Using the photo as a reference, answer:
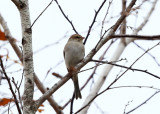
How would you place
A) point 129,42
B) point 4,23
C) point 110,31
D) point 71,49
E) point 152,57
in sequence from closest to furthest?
point 110,31
point 4,23
point 152,57
point 71,49
point 129,42

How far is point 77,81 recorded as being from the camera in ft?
14.4

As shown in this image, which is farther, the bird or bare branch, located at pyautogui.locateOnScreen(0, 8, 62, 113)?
the bird

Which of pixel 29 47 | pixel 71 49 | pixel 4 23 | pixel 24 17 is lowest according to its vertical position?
pixel 29 47

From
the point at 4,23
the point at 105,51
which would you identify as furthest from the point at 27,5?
the point at 105,51

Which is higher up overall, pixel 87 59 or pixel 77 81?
pixel 77 81

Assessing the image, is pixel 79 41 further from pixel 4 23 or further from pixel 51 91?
pixel 51 91

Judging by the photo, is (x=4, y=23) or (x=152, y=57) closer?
(x=4, y=23)

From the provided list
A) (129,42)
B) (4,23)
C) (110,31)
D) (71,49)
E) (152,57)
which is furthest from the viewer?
(129,42)

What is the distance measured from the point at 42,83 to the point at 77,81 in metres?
0.79

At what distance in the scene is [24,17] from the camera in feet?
7.73

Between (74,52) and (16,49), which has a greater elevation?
(16,49)

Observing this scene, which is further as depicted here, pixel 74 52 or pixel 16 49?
pixel 74 52

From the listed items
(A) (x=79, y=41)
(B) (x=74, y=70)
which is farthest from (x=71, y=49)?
(B) (x=74, y=70)

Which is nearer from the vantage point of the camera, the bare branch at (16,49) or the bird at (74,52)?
the bare branch at (16,49)
